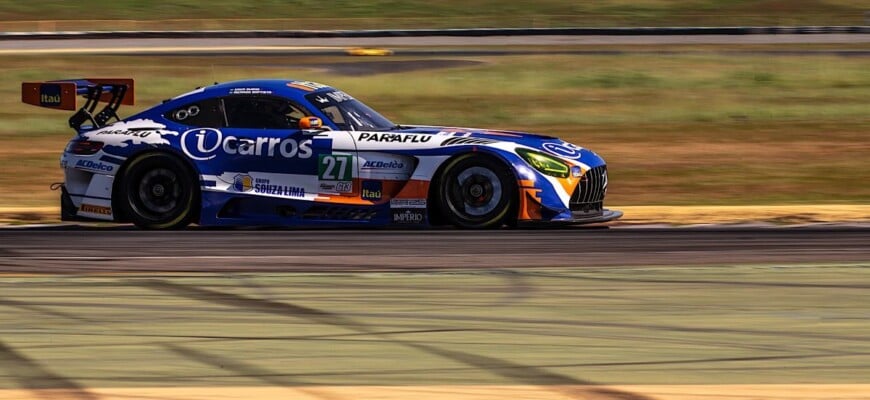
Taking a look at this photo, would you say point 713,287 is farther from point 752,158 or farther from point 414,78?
point 414,78

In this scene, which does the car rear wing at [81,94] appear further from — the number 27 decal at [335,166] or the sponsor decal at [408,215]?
the sponsor decal at [408,215]

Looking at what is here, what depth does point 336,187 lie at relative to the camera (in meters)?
11.6

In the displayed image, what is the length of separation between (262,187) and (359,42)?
35.0 meters

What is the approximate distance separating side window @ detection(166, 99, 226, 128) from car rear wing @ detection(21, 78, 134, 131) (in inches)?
33.3

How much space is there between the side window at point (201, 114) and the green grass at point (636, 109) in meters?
4.40

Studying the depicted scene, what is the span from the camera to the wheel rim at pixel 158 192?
38.8ft

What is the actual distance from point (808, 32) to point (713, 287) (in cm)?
3996

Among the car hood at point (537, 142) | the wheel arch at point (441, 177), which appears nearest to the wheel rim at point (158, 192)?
the car hood at point (537, 142)

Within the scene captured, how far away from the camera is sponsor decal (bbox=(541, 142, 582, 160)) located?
1158cm

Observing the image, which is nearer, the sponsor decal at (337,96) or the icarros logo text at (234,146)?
the icarros logo text at (234,146)

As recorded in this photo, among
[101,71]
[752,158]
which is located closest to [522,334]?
[752,158]

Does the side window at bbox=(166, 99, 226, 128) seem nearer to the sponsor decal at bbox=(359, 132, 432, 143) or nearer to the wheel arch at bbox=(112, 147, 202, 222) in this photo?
the wheel arch at bbox=(112, 147, 202, 222)

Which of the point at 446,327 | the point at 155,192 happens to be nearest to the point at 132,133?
the point at 155,192

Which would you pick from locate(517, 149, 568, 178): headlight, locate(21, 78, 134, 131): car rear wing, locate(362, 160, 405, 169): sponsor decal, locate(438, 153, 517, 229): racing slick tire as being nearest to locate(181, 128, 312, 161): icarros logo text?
locate(362, 160, 405, 169): sponsor decal
